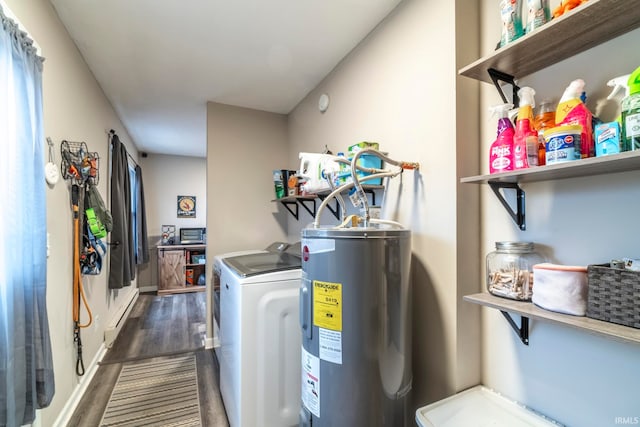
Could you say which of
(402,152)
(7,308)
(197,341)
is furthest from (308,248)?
(197,341)

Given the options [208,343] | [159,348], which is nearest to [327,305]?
[208,343]

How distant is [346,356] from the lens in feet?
3.45

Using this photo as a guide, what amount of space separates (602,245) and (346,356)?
90 centimetres

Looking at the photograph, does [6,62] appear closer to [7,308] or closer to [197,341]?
[7,308]

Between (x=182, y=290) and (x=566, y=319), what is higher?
(x=566, y=319)

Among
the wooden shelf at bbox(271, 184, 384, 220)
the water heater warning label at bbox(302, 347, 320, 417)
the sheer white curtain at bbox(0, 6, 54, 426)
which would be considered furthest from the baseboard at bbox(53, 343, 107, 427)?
the wooden shelf at bbox(271, 184, 384, 220)

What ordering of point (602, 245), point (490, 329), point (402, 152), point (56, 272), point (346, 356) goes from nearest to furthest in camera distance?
point (602, 245)
point (346, 356)
point (490, 329)
point (402, 152)
point (56, 272)

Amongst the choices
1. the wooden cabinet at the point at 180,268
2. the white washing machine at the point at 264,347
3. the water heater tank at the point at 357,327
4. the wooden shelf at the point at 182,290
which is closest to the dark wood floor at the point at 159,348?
the wooden shelf at the point at 182,290

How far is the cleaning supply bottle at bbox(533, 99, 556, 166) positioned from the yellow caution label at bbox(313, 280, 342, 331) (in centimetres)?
80

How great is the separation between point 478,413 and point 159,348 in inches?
115

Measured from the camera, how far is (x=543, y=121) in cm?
93

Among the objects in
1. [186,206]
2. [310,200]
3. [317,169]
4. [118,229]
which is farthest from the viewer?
[186,206]

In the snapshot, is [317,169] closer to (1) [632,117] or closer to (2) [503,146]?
(2) [503,146]

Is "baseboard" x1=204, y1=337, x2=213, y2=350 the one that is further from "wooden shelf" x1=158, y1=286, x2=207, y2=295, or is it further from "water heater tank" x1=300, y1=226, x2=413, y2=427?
"wooden shelf" x1=158, y1=286, x2=207, y2=295
